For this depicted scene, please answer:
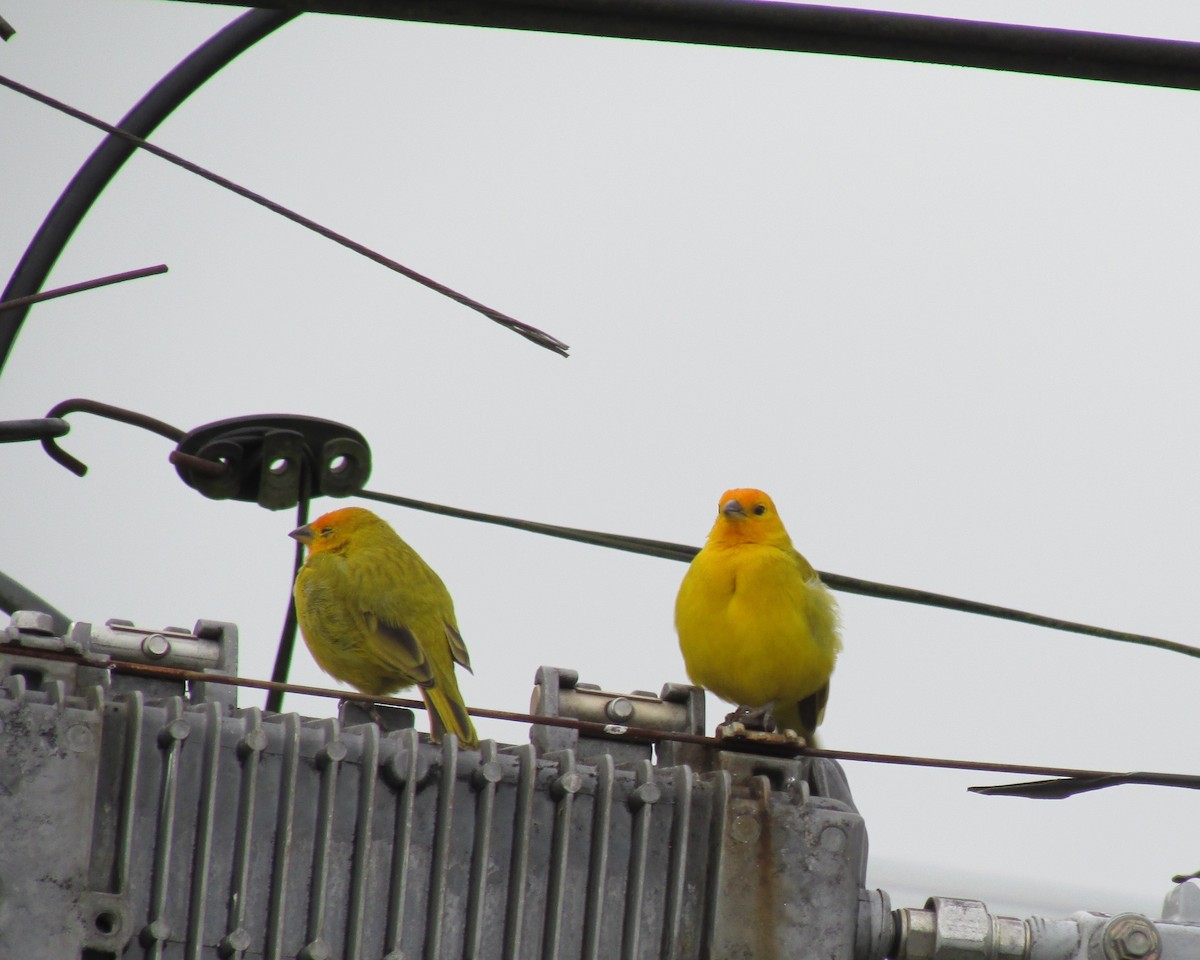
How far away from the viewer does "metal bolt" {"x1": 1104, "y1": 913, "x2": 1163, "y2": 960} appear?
4.20 m

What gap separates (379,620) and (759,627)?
4.49 feet

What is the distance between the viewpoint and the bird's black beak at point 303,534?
6.13 metres

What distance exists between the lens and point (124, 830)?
3740 mm

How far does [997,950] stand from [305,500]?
8.44 ft

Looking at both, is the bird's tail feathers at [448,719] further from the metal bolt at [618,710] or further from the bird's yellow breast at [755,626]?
the bird's yellow breast at [755,626]

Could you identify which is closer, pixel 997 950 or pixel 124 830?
pixel 124 830

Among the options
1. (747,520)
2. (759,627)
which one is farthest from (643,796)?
(747,520)

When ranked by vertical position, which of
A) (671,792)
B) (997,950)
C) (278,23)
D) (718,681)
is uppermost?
(278,23)

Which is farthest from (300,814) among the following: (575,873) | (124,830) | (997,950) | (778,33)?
(778,33)

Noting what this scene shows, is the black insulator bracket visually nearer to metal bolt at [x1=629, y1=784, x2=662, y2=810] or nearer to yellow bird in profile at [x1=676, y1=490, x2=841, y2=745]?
yellow bird in profile at [x1=676, y1=490, x2=841, y2=745]

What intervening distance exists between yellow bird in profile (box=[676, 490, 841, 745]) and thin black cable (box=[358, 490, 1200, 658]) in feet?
1.58

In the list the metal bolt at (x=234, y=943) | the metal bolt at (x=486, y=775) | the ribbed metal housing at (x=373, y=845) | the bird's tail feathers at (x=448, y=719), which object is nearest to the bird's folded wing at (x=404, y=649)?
the bird's tail feathers at (x=448, y=719)

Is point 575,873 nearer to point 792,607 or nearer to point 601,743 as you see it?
point 601,743

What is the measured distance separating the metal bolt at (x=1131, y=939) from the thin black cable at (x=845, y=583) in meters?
1.45
